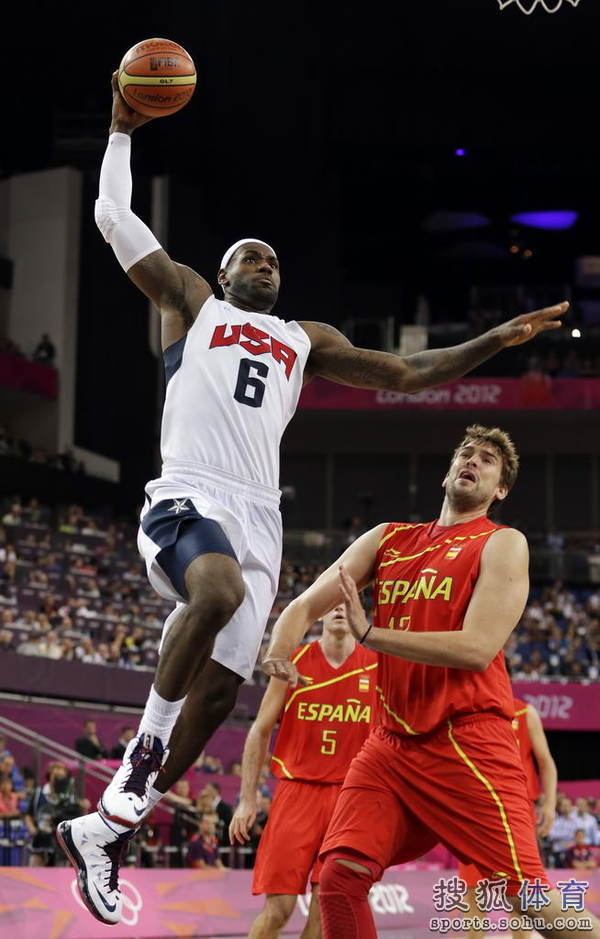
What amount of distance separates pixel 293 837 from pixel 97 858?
280 cm

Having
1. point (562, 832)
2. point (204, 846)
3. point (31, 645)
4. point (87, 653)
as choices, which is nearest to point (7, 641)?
point (31, 645)

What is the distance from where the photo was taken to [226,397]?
18.0 ft

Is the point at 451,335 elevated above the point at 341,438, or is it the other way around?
the point at 451,335

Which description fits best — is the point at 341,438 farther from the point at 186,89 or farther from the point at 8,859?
the point at 186,89

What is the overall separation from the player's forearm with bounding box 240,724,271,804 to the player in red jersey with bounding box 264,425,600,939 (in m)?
2.06

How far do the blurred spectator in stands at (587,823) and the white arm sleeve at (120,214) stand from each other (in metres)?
13.5

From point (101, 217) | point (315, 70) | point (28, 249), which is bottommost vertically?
point (101, 217)

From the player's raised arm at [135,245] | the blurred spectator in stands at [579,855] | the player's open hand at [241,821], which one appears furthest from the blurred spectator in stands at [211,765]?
the player's raised arm at [135,245]

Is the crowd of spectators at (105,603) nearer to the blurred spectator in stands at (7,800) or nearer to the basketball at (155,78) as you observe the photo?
the blurred spectator in stands at (7,800)

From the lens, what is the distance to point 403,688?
5.37 meters

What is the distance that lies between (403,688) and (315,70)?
23348mm

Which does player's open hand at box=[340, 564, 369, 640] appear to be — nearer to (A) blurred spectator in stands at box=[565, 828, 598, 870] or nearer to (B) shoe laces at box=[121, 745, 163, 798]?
(B) shoe laces at box=[121, 745, 163, 798]

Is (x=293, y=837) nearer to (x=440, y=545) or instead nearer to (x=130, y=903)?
(x=440, y=545)

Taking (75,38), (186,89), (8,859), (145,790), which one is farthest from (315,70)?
(145,790)
